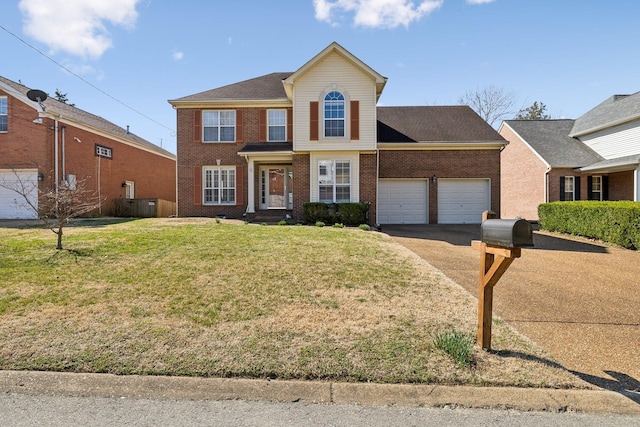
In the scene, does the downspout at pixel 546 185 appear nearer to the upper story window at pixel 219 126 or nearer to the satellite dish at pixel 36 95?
the upper story window at pixel 219 126

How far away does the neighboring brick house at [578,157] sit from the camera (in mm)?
18938

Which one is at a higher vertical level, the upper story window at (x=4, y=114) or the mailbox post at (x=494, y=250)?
the upper story window at (x=4, y=114)

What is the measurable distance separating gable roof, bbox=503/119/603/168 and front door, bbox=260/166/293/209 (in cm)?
1410

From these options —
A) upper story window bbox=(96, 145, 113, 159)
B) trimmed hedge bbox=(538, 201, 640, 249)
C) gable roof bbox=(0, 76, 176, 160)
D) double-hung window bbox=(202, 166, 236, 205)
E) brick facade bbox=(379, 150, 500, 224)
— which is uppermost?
gable roof bbox=(0, 76, 176, 160)

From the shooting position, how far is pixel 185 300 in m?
5.09

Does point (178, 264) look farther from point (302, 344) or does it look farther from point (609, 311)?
point (609, 311)

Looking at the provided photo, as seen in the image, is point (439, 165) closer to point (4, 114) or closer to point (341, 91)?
point (341, 91)

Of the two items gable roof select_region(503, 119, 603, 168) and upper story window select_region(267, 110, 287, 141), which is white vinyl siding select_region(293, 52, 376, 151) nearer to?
upper story window select_region(267, 110, 287, 141)

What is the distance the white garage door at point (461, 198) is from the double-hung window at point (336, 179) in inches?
214

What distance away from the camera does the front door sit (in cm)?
1827

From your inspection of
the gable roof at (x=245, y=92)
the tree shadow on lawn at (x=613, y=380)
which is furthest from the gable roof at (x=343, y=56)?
the tree shadow on lawn at (x=613, y=380)

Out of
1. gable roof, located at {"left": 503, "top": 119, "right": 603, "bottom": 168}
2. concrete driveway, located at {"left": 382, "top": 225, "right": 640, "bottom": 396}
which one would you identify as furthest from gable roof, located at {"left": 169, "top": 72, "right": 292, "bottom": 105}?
gable roof, located at {"left": 503, "top": 119, "right": 603, "bottom": 168}

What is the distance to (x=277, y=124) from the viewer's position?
57.9ft

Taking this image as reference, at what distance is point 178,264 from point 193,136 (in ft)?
40.6
